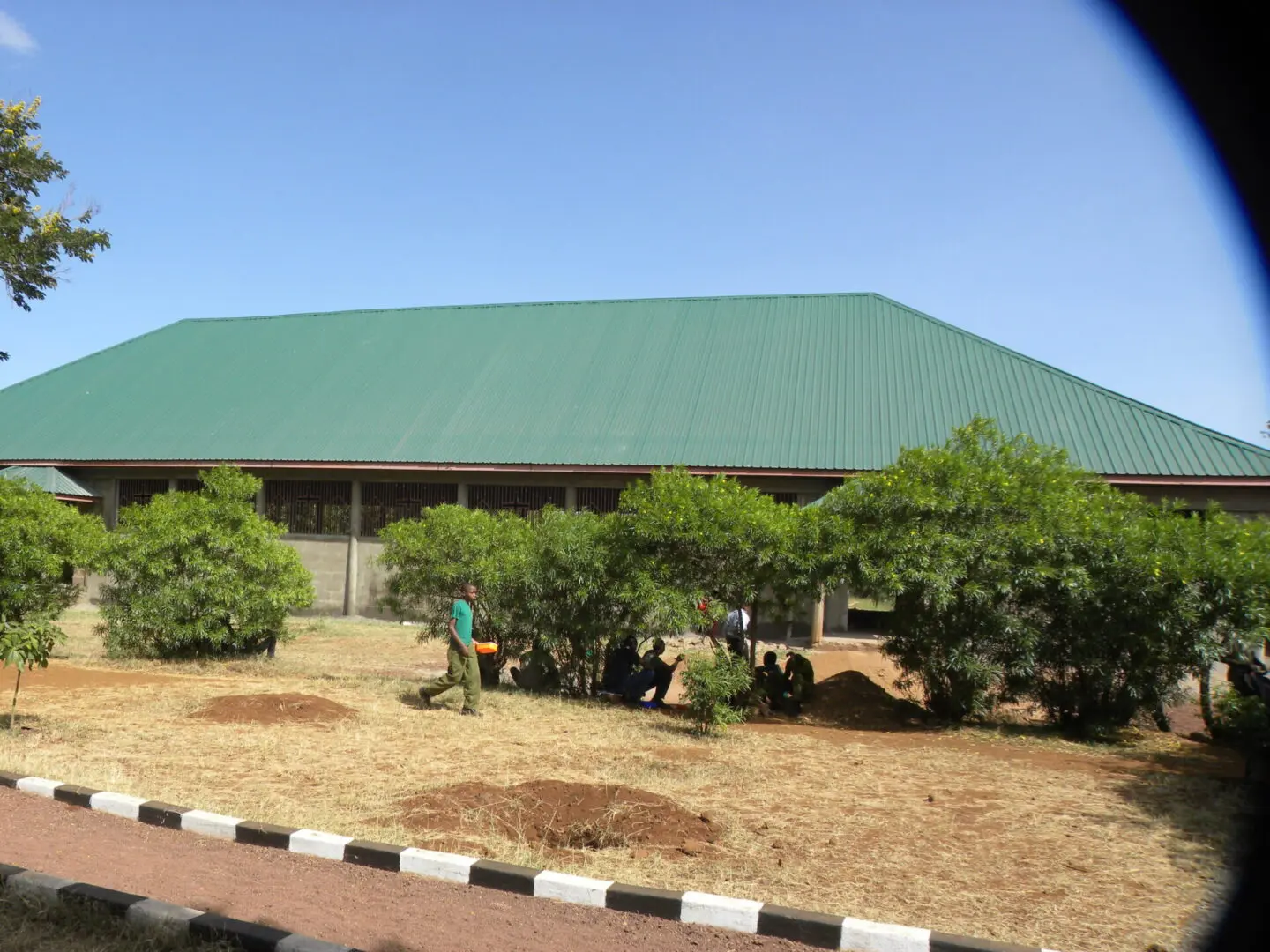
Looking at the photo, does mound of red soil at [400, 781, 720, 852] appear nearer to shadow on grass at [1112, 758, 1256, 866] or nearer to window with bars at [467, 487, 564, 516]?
shadow on grass at [1112, 758, 1256, 866]

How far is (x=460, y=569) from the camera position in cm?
1293

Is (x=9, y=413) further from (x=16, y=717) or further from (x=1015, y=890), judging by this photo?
(x=1015, y=890)

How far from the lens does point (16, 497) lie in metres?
14.2

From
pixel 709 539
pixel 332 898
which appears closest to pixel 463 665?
pixel 709 539

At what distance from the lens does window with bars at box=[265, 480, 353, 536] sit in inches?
Answer: 891

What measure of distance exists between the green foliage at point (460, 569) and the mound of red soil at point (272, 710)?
8.08 ft

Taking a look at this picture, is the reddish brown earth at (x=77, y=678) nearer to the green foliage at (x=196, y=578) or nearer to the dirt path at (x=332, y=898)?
the green foliage at (x=196, y=578)

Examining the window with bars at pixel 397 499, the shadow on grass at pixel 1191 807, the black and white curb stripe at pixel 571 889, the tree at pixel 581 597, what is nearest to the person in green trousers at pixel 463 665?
the tree at pixel 581 597

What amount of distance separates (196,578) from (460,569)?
4039 millimetres

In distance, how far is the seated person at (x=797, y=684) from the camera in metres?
12.1

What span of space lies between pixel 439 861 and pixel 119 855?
6.23 feet

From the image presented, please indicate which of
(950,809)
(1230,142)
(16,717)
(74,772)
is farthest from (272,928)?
(16,717)

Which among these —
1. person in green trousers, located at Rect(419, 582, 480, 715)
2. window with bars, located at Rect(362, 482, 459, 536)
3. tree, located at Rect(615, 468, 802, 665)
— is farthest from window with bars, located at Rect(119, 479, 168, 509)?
tree, located at Rect(615, 468, 802, 665)

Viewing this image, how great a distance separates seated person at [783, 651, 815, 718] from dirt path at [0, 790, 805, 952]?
732 cm
